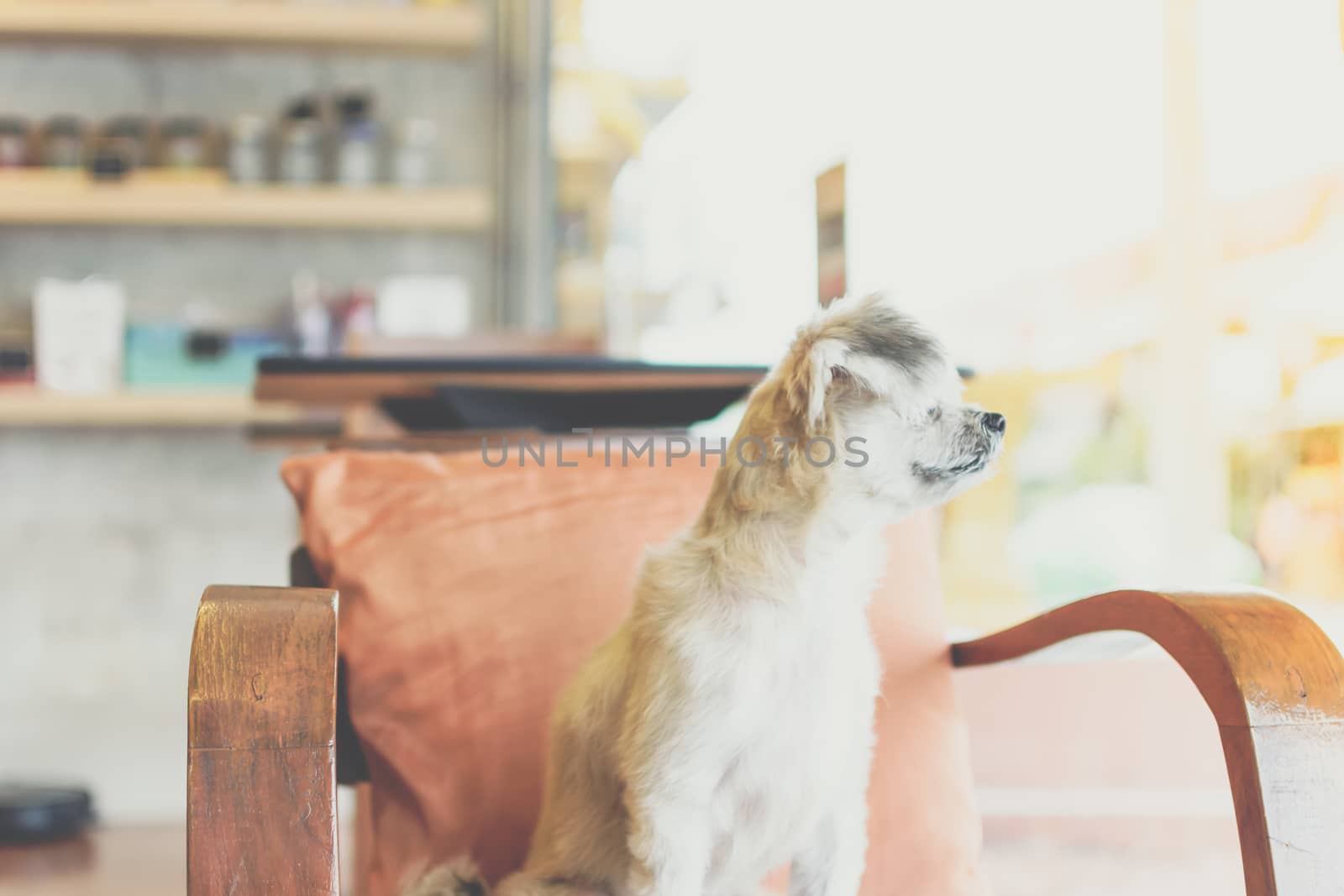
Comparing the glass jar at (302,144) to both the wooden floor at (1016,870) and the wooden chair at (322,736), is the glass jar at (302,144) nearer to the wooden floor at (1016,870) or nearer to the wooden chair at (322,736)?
the wooden floor at (1016,870)

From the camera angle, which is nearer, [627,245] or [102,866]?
[102,866]

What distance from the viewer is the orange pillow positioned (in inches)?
41.9

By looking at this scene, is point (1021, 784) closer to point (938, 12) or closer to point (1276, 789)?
point (1276, 789)

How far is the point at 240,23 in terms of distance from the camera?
9.45ft

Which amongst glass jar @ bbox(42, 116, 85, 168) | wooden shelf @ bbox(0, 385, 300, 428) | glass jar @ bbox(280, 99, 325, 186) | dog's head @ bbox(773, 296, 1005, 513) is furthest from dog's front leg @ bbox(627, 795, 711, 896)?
glass jar @ bbox(42, 116, 85, 168)

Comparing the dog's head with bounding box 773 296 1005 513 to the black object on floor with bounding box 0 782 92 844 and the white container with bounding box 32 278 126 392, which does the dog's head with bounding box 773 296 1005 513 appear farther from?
the black object on floor with bounding box 0 782 92 844

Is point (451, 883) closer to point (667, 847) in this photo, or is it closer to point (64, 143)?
point (667, 847)

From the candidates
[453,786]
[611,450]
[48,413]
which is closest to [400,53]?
[48,413]

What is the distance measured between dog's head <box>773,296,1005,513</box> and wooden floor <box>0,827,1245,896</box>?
1.27 metres

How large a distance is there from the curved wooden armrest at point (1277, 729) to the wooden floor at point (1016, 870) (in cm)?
124

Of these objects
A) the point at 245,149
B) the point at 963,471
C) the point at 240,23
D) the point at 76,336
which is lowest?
the point at 963,471

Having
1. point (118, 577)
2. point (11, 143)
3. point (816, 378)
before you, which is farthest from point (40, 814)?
point (816, 378)

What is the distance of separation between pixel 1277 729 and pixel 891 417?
0.33m

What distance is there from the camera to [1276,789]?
0.75 meters
